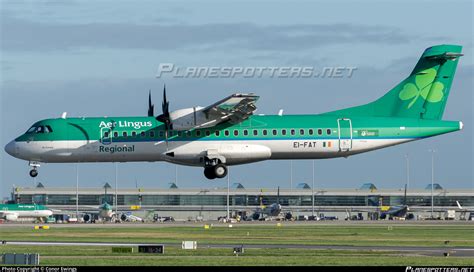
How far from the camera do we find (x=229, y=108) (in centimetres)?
6519

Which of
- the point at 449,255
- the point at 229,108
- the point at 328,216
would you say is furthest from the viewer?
the point at 328,216

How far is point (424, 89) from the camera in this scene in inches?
2790

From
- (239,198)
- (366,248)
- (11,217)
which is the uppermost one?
(239,198)

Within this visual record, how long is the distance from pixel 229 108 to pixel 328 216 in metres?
122

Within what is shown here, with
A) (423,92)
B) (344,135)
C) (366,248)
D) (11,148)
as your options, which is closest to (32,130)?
(11,148)

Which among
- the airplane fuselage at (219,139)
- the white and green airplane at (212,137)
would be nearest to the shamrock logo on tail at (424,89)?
the white and green airplane at (212,137)

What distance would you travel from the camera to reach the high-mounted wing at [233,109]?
2532 inches

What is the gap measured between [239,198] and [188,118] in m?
130

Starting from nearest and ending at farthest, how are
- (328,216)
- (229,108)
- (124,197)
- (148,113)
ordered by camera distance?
(229,108) < (148,113) < (328,216) < (124,197)

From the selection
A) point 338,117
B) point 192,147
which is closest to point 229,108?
point 192,147

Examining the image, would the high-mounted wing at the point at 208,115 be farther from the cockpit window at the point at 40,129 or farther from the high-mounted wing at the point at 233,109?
the cockpit window at the point at 40,129

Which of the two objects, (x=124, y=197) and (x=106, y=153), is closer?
(x=106, y=153)

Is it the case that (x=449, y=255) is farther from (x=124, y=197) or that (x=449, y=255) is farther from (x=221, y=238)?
(x=124, y=197)

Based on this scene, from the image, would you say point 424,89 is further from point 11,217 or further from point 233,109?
point 11,217
